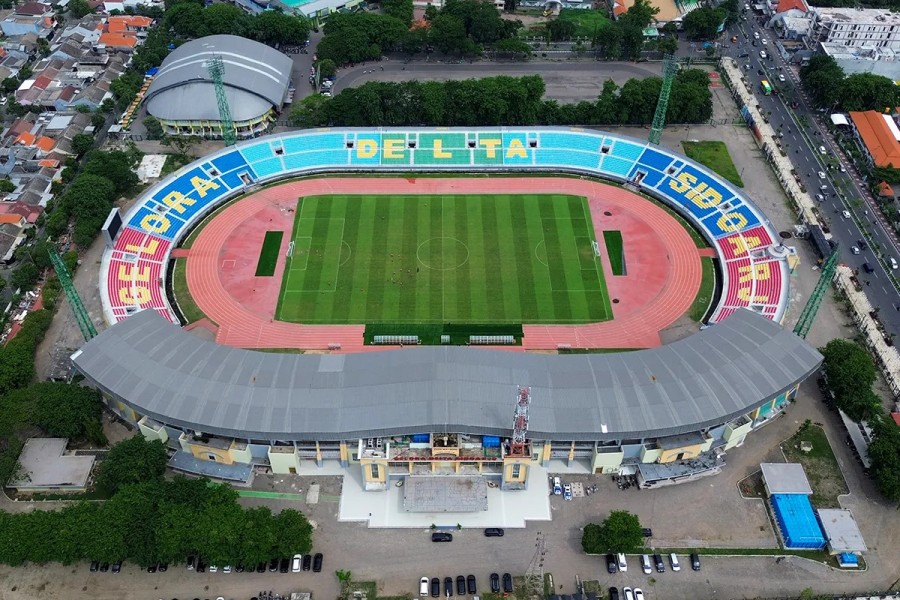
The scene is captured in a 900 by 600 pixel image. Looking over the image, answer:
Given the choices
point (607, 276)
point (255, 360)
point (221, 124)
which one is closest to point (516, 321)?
point (607, 276)

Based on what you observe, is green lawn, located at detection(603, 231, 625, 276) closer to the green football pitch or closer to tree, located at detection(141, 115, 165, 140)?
the green football pitch

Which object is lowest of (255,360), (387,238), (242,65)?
(255,360)

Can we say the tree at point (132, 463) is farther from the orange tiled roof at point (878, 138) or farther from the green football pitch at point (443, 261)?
the orange tiled roof at point (878, 138)

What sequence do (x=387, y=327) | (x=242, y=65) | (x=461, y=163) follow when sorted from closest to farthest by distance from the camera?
(x=387, y=327) < (x=461, y=163) < (x=242, y=65)

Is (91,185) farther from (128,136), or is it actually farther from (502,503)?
(502,503)

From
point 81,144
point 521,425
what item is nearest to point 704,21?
point 521,425

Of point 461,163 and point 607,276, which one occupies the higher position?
point 461,163

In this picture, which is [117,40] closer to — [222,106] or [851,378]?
[222,106]
